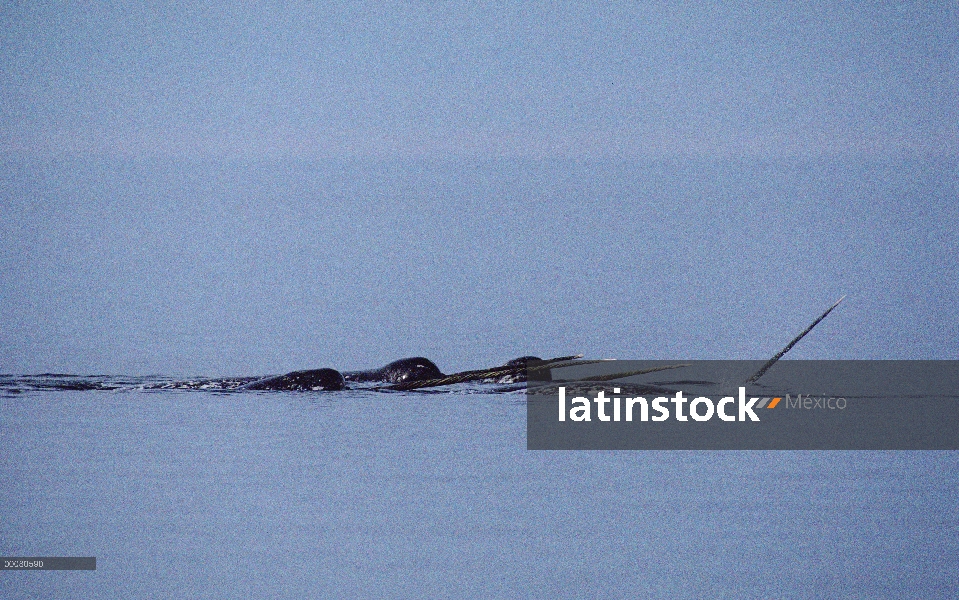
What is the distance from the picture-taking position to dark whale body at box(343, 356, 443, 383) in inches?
477

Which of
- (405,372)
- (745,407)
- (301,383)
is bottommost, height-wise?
(745,407)

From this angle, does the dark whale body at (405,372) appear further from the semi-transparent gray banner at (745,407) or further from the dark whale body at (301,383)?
the semi-transparent gray banner at (745,407)

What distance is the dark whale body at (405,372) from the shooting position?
12.1m

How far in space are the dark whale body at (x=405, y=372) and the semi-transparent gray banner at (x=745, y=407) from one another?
104 cm

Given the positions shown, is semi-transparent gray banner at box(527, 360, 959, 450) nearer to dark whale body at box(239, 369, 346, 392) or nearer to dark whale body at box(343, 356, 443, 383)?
dark whale body at box(343, 356, 443, 383)

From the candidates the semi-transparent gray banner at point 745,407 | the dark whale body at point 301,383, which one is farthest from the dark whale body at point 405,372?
the semi-transparent gray banner at point 745,407

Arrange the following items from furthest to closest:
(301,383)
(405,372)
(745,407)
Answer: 1. (405,372)
2. (301,383)
3. (745,407)

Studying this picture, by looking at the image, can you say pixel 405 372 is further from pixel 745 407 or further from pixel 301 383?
pixel 745 407

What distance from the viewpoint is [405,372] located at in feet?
40.0

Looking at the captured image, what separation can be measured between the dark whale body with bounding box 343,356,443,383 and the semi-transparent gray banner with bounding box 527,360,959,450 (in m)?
1.04

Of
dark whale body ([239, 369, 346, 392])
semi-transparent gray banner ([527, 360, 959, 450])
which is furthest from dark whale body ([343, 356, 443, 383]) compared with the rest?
semi-transparent gray banner ([527, 360, 959, 450])

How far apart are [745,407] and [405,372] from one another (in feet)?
11.3

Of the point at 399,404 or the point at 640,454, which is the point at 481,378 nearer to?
the point at 399,404

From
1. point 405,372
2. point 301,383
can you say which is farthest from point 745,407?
point 301,383
